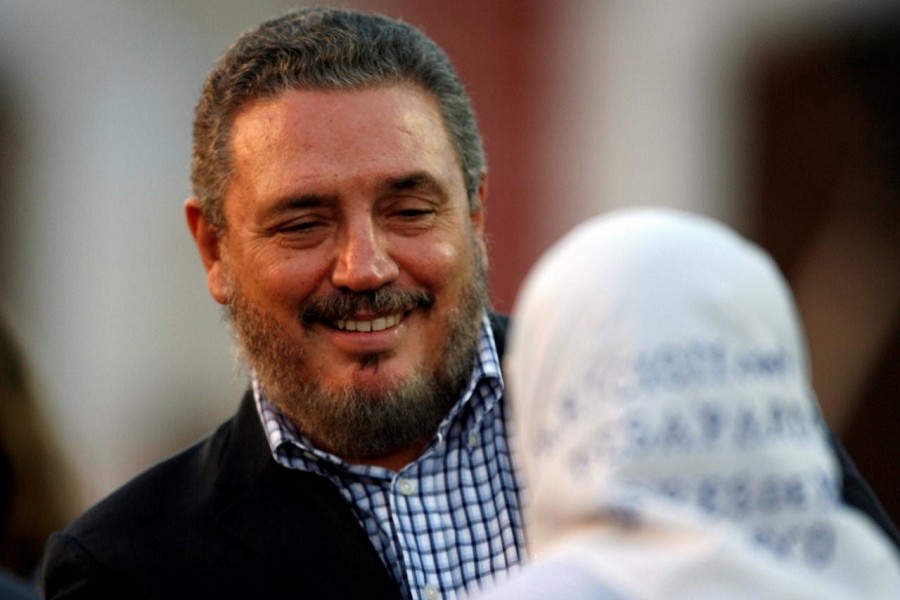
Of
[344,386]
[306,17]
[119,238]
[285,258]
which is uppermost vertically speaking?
[306,17]

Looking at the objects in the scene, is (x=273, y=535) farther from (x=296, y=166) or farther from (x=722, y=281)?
(x=722, y=281)

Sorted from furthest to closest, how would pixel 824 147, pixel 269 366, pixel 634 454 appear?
pixel 824 147
pixel 269 366
pixel 634 454

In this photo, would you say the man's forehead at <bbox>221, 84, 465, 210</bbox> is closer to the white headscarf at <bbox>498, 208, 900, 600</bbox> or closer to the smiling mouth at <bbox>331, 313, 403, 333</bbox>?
the smiling mouth at <bbox>331, 313, 403, 333</bbox>

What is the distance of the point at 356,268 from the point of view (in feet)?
9.89

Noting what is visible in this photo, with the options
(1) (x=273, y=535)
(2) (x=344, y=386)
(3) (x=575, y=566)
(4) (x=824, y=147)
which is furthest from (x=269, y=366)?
(4) (x=824, y=147)

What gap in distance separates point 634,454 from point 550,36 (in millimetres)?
7708

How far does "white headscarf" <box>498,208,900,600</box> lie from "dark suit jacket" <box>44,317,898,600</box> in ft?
3.84

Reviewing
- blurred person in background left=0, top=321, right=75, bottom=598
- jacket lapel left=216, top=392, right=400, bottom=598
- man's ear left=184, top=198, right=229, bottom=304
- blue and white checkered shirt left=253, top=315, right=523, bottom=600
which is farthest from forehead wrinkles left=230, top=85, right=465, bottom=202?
blurred person in background left=0, top=321, right=75, bottom=598

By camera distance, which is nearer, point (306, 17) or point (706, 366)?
point (706, 366)

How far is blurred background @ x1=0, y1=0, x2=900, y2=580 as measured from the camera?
884 cm

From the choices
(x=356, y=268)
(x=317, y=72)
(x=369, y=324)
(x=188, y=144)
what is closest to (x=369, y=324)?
(x=369, y=324)

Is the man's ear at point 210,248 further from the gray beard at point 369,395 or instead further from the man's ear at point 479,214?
the man's ear at point 479,214

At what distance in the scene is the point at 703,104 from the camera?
9.04 metres

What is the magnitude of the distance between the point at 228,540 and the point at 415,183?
78 cm
